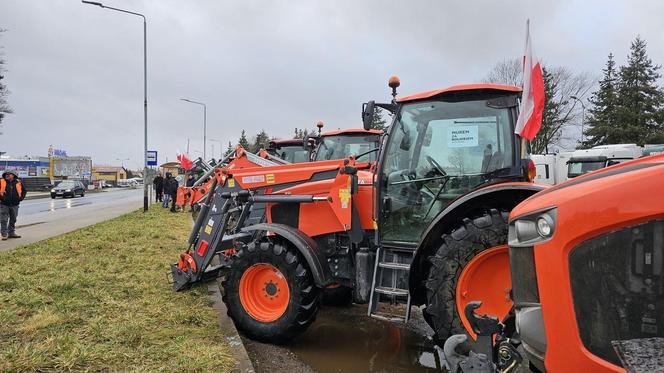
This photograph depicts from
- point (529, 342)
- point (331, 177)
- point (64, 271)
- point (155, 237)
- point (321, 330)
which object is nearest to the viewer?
point (529, 342)

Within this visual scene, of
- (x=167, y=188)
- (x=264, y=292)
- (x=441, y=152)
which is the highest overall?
(x=441, y=152)

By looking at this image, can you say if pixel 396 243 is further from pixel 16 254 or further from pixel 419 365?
pixel 16 254

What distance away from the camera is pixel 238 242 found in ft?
16.2

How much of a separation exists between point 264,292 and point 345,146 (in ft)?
16.2

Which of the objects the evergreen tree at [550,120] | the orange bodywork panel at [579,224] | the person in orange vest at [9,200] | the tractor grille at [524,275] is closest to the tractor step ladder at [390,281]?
the tractor grille at [524,275]

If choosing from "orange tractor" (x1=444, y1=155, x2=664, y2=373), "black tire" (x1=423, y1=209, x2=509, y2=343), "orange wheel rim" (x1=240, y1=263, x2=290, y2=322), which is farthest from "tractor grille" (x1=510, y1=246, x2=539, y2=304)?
"orange wheel rim" (x1=240, y1=263, x2=290, y2=322)

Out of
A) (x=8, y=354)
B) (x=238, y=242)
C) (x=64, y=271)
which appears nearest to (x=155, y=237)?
(x=64, y=271)

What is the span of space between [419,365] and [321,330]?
1266mm

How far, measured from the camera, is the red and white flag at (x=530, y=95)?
141 inches

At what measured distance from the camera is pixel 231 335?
14.5 feet

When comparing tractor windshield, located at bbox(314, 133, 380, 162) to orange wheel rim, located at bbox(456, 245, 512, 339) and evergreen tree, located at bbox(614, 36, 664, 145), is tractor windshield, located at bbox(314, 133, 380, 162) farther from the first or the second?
evergreen tree, located at bbox(614, 36, 664, 145)

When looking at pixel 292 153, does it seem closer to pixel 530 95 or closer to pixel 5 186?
pixel 5 186

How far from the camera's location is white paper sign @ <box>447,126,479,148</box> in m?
4.08

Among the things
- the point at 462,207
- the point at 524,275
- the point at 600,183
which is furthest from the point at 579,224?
the point at 462,207
